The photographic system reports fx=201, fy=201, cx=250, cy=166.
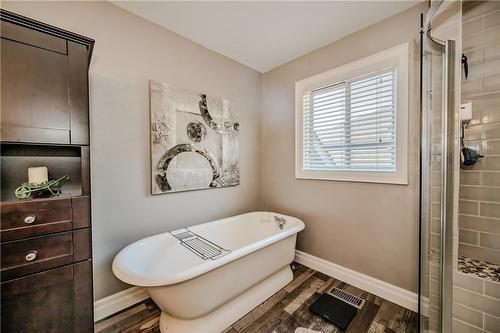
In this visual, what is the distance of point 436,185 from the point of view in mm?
1302

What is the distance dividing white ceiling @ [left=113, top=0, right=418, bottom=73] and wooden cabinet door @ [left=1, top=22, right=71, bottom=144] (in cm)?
89

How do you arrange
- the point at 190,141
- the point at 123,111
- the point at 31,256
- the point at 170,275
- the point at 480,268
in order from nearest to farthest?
1. the point at 31,256
2. the point at 170,275
3. the point at 480,268
4. the point at 123,111
5. the point at 190,141

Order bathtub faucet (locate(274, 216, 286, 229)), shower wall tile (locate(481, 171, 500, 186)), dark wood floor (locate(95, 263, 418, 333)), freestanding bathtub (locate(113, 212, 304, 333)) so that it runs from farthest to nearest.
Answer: bathtub faucet (locate(274, 216, 286, 229))
dark wood floor (locate(95, 263, 418, 333))
shower wall tile (locate(481, 171, 500, 186))
freestanding bathtub (locate(113, 212, 304, 333))

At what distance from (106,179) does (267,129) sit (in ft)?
6.22

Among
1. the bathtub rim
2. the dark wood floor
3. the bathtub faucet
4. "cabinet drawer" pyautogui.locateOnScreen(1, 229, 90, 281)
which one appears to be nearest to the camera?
"cabinet drawer" pyautogui.locateOnScreen(1, 229, 90, 281)

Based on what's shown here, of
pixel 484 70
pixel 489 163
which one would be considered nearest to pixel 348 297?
pixel 489 163

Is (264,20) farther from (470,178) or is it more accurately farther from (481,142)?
(470,178)

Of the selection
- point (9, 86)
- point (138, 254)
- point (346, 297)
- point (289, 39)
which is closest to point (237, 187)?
point (138, 254)

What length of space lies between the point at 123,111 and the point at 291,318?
2.11m

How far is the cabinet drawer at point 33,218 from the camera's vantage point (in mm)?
939

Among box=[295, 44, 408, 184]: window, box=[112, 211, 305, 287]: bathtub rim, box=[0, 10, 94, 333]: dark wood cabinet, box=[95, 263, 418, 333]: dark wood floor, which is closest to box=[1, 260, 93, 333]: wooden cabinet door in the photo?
box=[0, 10, 94, 333]: dark wood cabinet

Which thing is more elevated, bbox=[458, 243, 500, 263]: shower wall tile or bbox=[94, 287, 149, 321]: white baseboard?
bbox=[458, 243, 500, 263]: shower wall tile

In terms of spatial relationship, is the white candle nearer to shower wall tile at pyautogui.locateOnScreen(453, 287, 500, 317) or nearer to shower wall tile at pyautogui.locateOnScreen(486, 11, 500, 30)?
shower wall tile at pyautogui.locateOnScreen(453, 287, 500, 317)

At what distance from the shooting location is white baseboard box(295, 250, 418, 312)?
5.38ft
